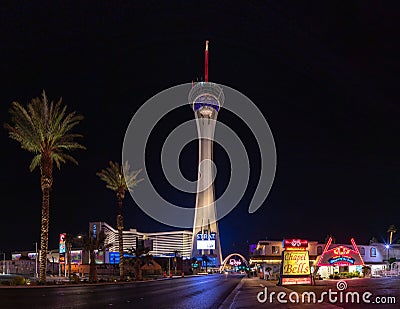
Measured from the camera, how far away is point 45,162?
56.8 meters

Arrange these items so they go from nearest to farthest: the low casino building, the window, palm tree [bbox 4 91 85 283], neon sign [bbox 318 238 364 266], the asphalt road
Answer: the asphalt road < palm tree [bbox 4 91 85 283] < neon sign [bbox 318 238 364 266] < the low casino building < the window

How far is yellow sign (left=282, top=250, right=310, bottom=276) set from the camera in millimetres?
44219

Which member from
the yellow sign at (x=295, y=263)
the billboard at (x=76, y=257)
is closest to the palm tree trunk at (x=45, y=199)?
the yellow sign at (x=295, y=263)

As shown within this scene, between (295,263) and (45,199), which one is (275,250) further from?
(295,263)

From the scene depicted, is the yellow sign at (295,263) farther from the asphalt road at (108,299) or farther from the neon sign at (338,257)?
the neon sign at (338,257)

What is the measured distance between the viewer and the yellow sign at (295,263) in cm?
4422

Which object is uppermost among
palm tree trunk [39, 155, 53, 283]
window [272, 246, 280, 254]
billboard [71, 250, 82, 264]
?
palm tree trunk [39, 155, 53, 283]

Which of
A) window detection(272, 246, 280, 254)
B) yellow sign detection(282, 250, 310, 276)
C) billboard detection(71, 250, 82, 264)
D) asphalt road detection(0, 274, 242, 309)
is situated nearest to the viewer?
asphalt road detection(0, 274, 242, 309)

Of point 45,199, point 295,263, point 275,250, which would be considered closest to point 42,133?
point 45,199

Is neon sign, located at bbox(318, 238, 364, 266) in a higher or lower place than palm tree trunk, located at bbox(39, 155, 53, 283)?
lower

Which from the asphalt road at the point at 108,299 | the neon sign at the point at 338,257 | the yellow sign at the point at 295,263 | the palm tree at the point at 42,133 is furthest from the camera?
the neon sign at the point at 338,257

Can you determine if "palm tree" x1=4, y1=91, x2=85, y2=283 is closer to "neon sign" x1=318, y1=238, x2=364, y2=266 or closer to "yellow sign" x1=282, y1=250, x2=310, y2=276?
"yellow sign" x1=282, y1=250, x2=310, y2=276

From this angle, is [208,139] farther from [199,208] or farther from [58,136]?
[58,136]

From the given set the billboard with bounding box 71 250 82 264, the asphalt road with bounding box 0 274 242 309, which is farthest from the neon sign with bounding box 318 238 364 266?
the billboard with bounding box 71 250 82 264
